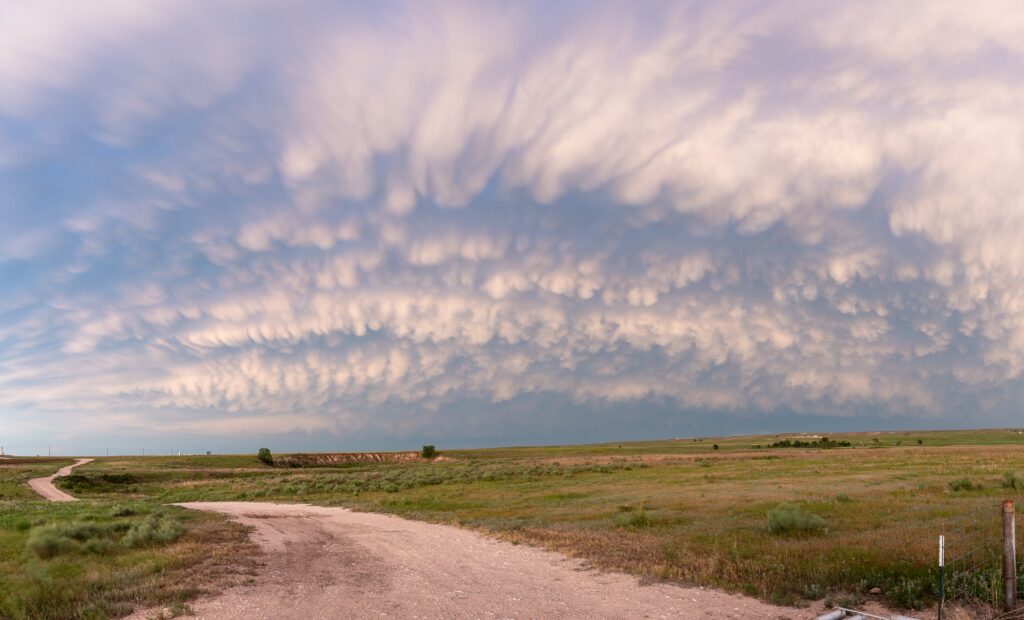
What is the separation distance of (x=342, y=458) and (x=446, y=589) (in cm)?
14234

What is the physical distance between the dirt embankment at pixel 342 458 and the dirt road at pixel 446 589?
113721mm

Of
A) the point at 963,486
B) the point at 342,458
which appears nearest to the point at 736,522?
the point at 963,486

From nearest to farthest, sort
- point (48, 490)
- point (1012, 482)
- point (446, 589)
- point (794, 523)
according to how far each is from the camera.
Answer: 1. point (446, 589)
2. point (794, 523)
3. point (1012, 482)
4. point (48, 490)

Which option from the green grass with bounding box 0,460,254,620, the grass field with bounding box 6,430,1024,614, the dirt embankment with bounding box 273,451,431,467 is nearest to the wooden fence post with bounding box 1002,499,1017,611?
the grass field with bounding box 6,430,1024,614

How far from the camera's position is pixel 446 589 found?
15.0 meters

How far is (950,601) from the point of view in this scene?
1214 centimetres

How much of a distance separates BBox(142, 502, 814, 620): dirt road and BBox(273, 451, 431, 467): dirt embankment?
11372cm

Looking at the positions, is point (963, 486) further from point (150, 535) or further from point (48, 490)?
point (48, 490)

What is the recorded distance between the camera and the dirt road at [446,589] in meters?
12.8

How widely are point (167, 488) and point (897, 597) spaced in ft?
245

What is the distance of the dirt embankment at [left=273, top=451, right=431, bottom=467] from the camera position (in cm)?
13212

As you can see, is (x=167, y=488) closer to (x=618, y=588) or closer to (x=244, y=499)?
(x=244, y=499)

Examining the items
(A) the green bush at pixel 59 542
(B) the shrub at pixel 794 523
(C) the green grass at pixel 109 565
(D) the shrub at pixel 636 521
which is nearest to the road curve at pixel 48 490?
(C) the green grass at pixel 109 565

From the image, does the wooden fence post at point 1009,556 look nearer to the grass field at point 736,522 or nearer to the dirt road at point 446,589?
the grass field at point 736,522
